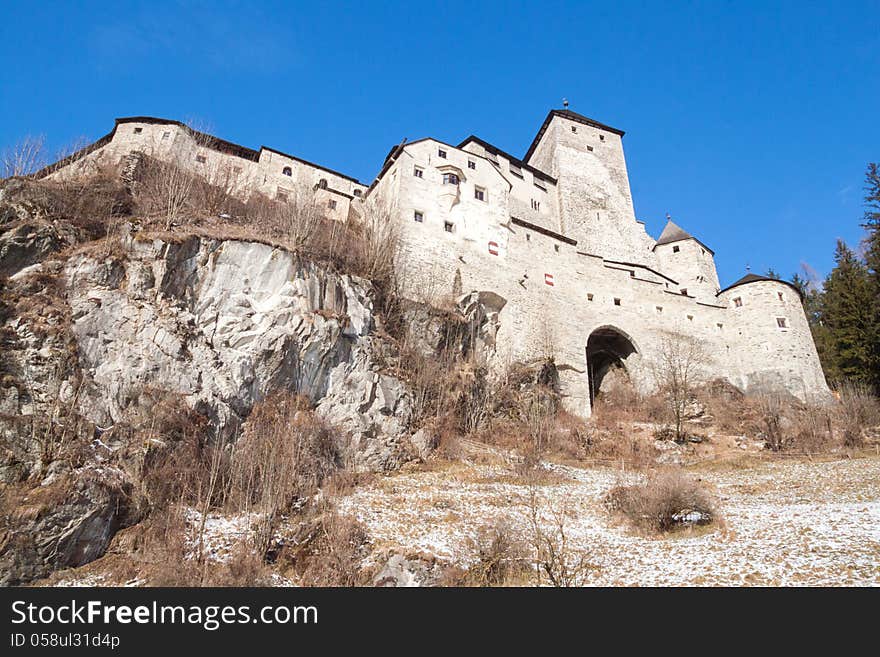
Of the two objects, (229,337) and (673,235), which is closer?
(229,337)

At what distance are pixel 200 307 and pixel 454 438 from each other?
1053 cm

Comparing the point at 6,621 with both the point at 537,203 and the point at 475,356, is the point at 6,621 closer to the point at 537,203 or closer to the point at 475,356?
the point at 475,356

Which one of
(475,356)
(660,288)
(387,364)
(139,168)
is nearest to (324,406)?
(387,364)

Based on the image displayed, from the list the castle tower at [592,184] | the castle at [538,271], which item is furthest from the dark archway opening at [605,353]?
the castle tower at [592,184]

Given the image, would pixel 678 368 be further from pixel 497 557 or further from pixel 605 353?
pixel 497 557

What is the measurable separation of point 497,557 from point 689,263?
3478 centimetres

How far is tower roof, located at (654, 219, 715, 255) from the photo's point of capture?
42.4m

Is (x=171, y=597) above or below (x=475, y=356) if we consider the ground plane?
below

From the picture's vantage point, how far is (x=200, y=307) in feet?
59.8

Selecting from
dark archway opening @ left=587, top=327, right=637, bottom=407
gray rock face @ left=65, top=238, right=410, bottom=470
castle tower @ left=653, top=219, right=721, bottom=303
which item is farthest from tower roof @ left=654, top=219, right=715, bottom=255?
gray rock face @ left=65, top=238, right=410, bottom=470

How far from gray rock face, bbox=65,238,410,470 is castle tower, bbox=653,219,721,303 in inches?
1124

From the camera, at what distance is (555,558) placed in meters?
13.4

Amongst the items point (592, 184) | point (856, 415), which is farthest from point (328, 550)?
point (592, 184)

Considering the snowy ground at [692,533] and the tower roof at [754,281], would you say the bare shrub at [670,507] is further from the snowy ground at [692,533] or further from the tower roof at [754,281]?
the tower roof at [754,281]
